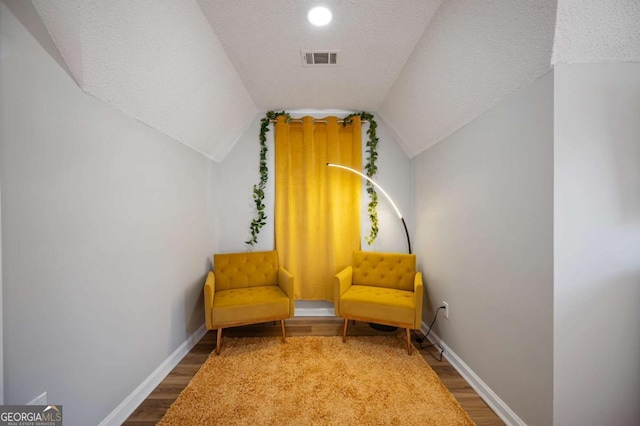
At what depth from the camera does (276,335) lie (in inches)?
101

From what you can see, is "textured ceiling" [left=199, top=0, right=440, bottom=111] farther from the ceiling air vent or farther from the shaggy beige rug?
the shaggy beige rug

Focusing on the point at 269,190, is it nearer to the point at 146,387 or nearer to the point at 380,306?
the point at 380,306

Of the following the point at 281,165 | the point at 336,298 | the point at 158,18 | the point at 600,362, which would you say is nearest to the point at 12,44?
the point at 158,18

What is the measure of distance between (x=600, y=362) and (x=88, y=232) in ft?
9.03

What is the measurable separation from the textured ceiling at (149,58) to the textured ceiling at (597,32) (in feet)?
6.56

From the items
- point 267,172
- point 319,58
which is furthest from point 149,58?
point 267,172

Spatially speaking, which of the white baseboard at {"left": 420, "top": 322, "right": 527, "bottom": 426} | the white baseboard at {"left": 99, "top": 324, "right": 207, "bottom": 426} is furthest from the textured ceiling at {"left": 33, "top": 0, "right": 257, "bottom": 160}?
the white baseboard at {"left": 420, "top": 322, "right": 527, "bottom": 426}

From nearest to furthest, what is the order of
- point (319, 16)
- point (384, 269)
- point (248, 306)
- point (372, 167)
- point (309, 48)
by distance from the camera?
point (319, 16) < point (309, 48) < point (248, 306) < point (384, 269) < point (372, 167)

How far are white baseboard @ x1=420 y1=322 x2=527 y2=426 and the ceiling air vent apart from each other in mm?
2753

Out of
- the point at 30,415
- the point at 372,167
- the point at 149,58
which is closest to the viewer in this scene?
the point at 30,415

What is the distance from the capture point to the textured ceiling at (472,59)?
1.19 metres

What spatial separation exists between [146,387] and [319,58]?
2.87 meters

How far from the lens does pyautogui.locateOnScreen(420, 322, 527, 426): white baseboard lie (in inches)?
56.9

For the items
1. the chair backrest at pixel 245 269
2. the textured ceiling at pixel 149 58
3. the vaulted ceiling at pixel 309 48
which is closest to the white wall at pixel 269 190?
the chair backrest at pixel 245 269
